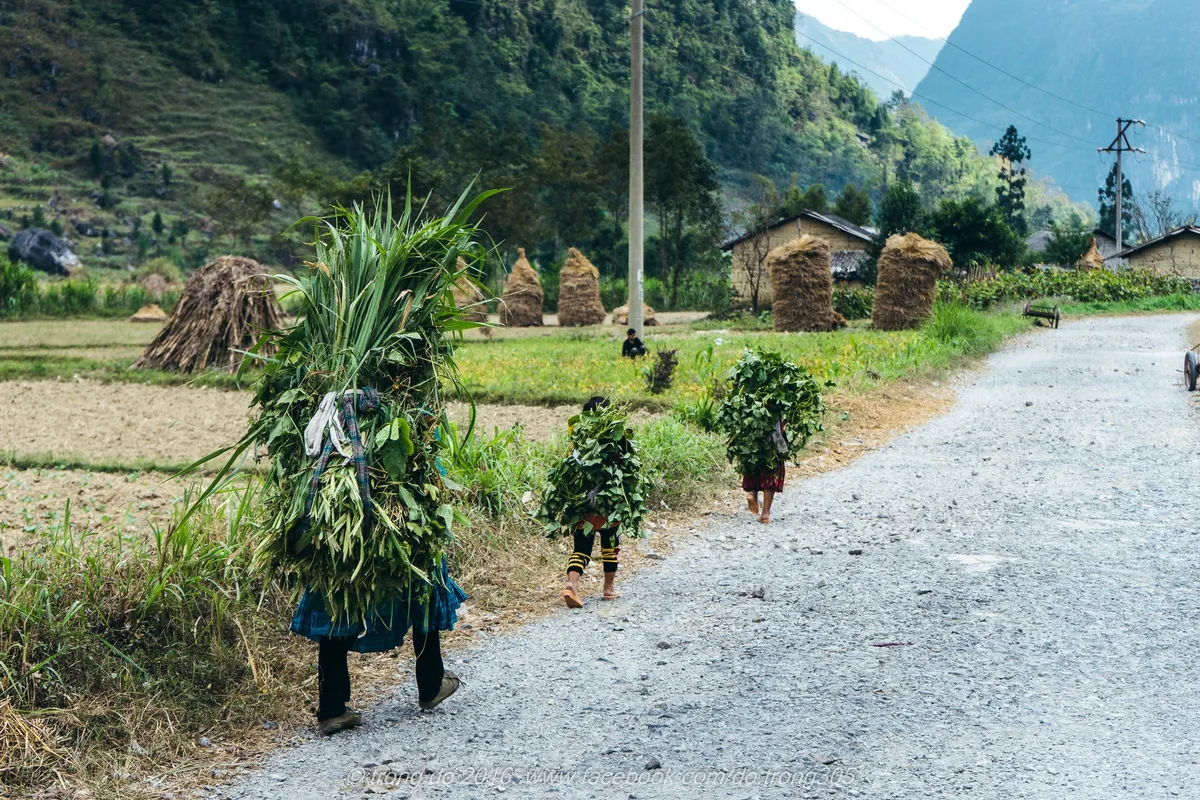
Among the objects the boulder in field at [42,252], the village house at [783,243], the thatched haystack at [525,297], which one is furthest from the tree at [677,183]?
the boulder in field at [42,252]

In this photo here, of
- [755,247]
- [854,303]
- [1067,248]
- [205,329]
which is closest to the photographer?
[205,329]

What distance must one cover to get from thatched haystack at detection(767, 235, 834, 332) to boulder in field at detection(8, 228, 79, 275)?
34.9 m

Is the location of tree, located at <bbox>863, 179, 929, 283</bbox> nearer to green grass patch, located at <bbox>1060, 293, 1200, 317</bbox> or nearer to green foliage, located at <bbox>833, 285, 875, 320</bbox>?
green foliage, located at <bbox>833, 285, 875, 320</bbox>

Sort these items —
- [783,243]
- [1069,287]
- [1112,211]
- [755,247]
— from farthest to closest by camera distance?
[1112,211]
[783,243]
[1069,287]
[755,247]

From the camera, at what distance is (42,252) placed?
50.4 m

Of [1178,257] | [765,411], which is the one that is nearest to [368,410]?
[765,411]

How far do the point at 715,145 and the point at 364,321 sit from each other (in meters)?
88.4

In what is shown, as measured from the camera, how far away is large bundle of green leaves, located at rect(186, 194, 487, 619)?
4344 mm

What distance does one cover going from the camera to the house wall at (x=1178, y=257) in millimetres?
51906

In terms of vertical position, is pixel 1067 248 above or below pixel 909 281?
above

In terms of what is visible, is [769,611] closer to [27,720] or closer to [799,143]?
[27,720]

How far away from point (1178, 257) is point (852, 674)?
54.0m

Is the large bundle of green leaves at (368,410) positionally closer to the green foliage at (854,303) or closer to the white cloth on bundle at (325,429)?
the white cloth on bundle at (325,429)

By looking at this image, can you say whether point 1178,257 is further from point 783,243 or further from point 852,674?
point 852,674
